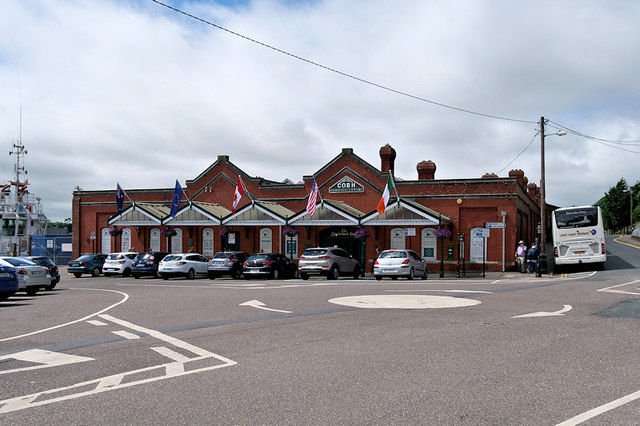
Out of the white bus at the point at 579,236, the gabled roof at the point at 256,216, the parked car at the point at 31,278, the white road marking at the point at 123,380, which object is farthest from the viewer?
the gabled roof at the point at 256,216

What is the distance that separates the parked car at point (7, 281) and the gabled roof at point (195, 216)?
2114 cm

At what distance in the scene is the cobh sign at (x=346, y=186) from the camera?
3941 cm

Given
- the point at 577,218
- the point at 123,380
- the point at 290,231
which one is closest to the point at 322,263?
the point at 290,231

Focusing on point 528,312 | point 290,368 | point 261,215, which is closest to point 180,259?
point 261,215

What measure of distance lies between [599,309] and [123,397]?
11109 millimetres

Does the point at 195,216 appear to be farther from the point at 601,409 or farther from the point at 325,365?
the point at 601,409

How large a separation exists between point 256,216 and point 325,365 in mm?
30401

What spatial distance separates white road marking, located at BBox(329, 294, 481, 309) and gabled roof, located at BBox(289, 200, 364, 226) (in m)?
18.3

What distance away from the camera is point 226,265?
30.9 metres

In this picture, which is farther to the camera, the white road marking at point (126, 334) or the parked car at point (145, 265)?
the parked car at point (145, 265)

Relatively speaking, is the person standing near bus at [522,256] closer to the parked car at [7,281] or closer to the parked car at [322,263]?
the parked car at [322,263]

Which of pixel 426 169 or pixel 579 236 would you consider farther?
pixel 426 169

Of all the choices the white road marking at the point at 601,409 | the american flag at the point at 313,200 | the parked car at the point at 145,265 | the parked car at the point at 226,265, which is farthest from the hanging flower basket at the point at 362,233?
the white road marking at the point at 601,409

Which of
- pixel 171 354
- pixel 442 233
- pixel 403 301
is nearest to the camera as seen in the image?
pixel 171 354
